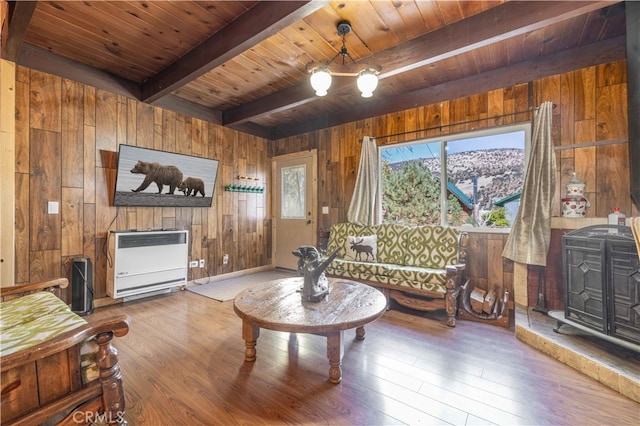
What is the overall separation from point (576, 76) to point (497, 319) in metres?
2.44

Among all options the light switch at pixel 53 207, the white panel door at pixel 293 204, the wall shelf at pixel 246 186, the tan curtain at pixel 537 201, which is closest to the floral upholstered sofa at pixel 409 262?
the tan curtain at pixel 537 201

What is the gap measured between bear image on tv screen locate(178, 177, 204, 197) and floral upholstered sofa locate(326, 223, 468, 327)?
2.09 m

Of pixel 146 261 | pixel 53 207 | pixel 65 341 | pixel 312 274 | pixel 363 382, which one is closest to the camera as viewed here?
pixel 65 341

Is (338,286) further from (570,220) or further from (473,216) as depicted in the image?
(570,220)

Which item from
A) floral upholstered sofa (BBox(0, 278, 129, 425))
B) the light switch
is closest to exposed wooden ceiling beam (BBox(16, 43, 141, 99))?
the light switch

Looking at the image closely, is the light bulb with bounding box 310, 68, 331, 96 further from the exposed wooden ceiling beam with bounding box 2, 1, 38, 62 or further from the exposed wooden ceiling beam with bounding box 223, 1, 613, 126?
the exposed wooden ceiling beam with bounding box 2, 1, 38, 62

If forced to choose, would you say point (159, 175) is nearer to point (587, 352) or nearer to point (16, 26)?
point (16, 26)

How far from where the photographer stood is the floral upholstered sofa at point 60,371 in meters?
0.99

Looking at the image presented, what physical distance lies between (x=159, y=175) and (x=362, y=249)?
2767mm

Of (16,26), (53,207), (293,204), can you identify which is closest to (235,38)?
(16,26)

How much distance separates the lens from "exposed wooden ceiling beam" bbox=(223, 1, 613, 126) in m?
1.86

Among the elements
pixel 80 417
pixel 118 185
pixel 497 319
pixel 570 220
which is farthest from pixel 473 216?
pixel 118 185

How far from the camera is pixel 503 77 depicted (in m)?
2.90

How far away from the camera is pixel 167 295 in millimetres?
3469
